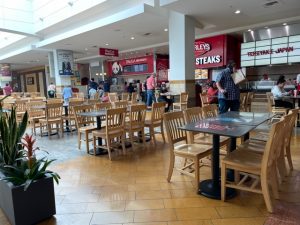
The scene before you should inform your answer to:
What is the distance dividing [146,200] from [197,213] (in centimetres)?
57

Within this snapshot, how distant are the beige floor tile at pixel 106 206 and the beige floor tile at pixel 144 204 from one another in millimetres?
73

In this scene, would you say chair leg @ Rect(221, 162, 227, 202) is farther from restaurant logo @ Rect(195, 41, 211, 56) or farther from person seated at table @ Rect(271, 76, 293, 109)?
restaurant logo @ Rect(195, 41, 211, 56)

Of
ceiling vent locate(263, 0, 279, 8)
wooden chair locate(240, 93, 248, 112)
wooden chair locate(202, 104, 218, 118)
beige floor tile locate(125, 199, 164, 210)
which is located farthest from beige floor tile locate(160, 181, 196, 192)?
wooden chair locate(240, 93, 248, 112)

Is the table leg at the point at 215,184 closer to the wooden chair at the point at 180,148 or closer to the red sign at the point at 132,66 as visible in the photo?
the wooden chair at the point at 180,148

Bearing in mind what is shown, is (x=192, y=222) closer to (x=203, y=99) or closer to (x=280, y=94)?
(x=280, y=94)

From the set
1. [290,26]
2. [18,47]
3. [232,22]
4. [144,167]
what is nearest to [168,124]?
[144,167]

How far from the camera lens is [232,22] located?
8133 mm

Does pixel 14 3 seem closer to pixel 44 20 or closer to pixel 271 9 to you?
pixel 44 20

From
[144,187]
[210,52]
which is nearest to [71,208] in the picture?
[144,187]

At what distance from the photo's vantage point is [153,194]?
277cm

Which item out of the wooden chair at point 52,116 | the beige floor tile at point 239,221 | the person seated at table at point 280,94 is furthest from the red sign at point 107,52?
the beige floor tile at point 239,221

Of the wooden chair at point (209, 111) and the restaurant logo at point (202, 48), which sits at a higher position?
the restaurant logo at point (202, 48)

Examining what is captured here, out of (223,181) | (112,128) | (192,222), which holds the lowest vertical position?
(192,222)

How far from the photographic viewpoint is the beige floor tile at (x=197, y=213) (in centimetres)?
229
